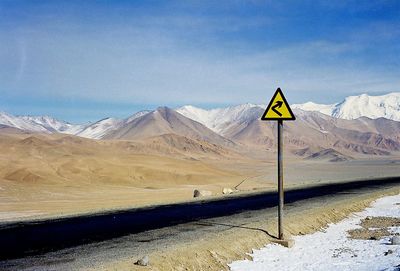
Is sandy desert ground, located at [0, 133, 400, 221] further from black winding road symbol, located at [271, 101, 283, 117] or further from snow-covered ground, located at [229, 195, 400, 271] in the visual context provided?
black winding road symbol, located at [271, 101, 283, 117]

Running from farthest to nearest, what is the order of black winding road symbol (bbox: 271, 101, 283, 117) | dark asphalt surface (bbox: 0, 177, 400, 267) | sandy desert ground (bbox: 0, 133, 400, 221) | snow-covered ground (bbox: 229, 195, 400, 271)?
1. sandy desert ground (bbox: 0, 133, 400, 221)
2. black winding road symbol (bbox: 271, 101, 283, 117)
3. dark asphalt surface (bbox: 0, 177, 400, 267)
4. snow-covered ground (bbox: 229, 195, 400, 271)

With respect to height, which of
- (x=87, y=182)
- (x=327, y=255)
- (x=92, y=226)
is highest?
(x=92, y=226)

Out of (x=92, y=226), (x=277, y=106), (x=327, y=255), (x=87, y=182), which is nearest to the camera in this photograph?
(x=327, y=255)

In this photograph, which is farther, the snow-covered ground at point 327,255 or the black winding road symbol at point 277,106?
the black winding road symbol at point 277,106

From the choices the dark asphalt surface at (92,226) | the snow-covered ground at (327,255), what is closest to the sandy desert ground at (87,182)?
the dark asphalt surface at (92,226)

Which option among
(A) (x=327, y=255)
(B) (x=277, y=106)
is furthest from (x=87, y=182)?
(A) (x=327, y=255)

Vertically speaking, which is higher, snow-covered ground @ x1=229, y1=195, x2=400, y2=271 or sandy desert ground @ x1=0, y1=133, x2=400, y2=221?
snow-covered ground @ x1=229, y1=195, x2=400, y2=271

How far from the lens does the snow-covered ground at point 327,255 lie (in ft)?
41.5

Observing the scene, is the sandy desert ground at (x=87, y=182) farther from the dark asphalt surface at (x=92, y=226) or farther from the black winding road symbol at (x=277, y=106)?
Answer: the black winding road symbol at (x=277, y=106)

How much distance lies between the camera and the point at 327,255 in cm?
1402

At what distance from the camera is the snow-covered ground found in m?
12.6

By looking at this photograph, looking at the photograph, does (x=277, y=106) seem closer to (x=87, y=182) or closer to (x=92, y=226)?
(x=92, y=226)

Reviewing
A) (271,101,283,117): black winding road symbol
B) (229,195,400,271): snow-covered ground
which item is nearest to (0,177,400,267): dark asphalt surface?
(229,195,400,271): snow-covered ground

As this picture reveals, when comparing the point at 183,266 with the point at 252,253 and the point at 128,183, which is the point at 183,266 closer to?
the point at 252,253
